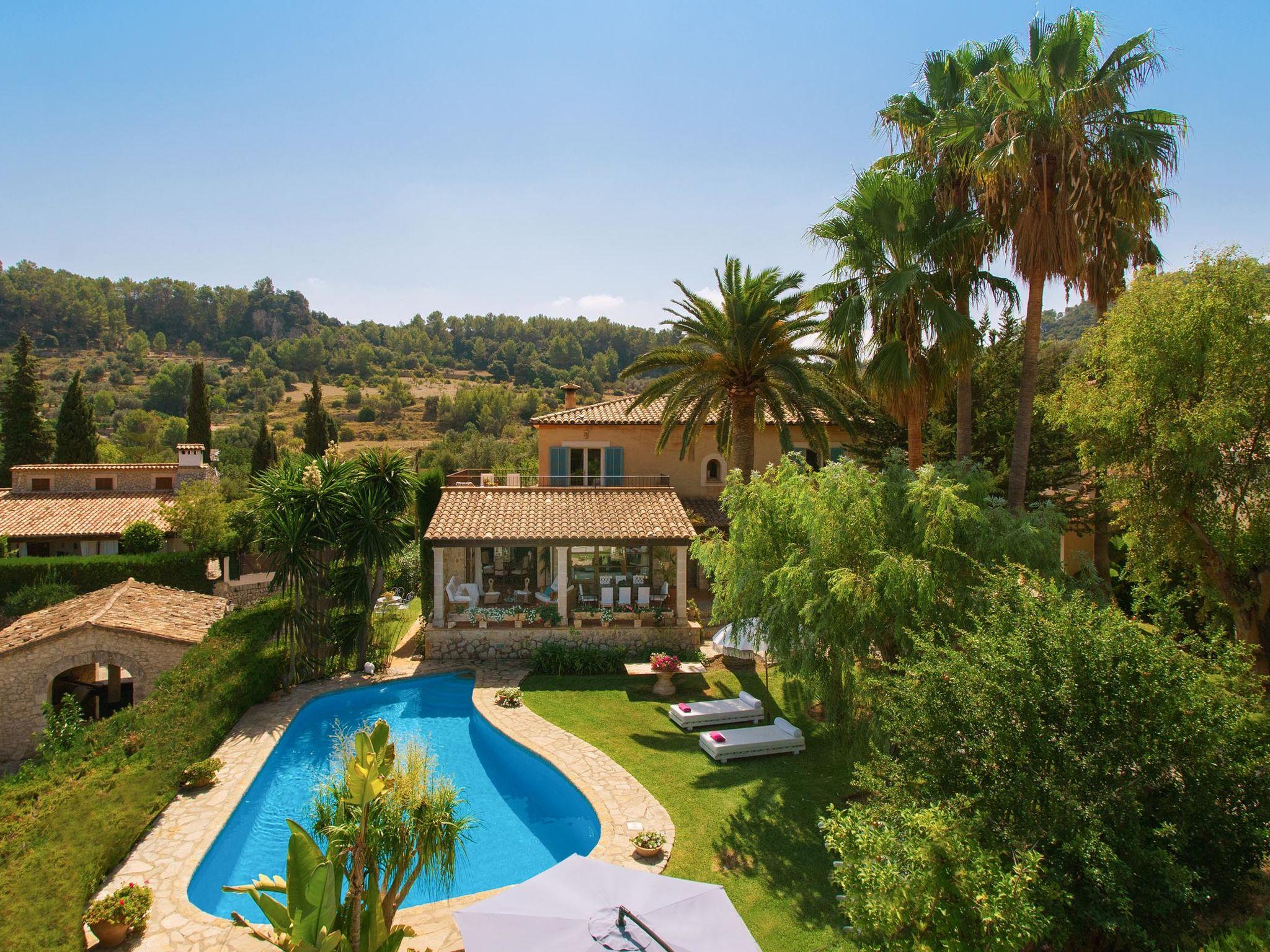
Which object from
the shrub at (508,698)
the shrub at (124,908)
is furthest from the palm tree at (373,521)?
the shrub at (124,908)

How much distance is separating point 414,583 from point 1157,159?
89.1 ft

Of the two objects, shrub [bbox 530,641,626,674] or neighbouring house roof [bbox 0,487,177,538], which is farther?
neighbouring house roof [bbox 0,487,177,538]

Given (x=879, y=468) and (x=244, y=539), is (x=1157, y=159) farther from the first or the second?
(x=244, y=539)

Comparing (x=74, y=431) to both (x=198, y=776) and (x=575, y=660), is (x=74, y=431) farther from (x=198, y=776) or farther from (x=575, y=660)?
(x=198, y=776)

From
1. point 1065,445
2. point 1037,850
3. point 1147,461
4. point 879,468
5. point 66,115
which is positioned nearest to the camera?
point 1037,850

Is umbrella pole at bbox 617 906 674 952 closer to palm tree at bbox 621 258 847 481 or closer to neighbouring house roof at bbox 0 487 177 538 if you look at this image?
palm tree at bbox 621 258 847 481

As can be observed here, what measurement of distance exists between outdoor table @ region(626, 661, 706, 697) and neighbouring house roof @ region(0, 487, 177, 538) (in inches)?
899

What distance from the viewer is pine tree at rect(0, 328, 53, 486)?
39281mm

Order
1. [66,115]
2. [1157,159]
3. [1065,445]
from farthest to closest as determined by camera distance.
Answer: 1. [1065,445]
2. [66,115]
3. [1157,159]

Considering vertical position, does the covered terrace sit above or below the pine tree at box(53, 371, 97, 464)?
below

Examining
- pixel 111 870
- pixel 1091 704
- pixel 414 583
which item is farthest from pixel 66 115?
pixel 1091 704

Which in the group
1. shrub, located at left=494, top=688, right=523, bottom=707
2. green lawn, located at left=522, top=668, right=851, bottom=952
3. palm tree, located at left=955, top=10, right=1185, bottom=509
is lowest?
green lawn, located at left=522, top=668, right=851, bottom=952

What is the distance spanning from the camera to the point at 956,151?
14984 millimetres

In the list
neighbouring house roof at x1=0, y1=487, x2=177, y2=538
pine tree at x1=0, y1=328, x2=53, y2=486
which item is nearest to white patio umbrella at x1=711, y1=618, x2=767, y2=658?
neighbouring house roof at x1=0, y1=487, x2=177, y2=538
